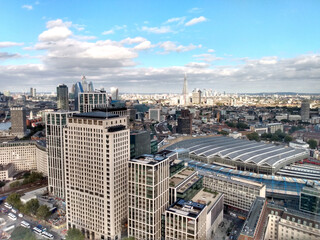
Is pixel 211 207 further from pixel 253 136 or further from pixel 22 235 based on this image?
pixel 253 136

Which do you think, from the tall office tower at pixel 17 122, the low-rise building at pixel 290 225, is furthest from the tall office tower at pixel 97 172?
the tall office tower at pixel 17 122

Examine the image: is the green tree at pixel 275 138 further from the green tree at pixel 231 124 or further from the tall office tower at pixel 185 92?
the tall office tower at pixel 185 92

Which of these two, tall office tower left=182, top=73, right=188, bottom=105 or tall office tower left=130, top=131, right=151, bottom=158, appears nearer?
tall office tower left=130, top=131, right=151, bottom=158

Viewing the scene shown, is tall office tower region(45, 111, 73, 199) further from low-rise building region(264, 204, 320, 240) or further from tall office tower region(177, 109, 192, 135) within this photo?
tall office tower region(177, 109, 192, 135)

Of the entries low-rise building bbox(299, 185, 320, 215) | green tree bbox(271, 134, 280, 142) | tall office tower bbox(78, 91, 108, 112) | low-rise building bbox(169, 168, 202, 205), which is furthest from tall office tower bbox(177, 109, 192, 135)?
low-rise building bbox(299, 185, 320, 215)

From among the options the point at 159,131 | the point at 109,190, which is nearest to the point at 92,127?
the point at 109,190

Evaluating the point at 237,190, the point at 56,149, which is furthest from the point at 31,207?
the point at 237,190

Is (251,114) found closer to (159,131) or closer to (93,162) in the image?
(159,131)
